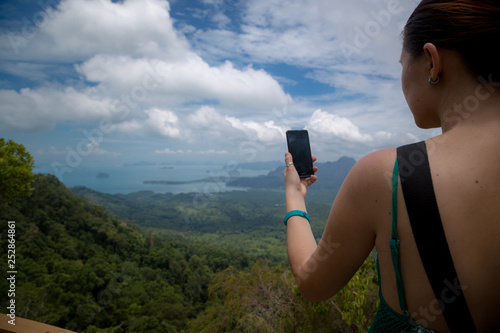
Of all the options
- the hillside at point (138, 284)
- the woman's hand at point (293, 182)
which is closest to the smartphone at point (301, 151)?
the woman's hand at point (293, 182)

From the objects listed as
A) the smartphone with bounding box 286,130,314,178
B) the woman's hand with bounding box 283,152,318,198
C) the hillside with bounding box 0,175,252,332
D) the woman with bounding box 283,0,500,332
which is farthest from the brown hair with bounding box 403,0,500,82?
the hillside with bounding box 0,175,252,332

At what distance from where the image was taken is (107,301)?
23.0m

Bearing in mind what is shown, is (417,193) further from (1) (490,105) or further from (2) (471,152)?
(1) (490,105)

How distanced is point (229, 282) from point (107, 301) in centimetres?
2038

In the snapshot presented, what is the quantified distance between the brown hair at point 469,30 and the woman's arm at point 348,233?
281 mm

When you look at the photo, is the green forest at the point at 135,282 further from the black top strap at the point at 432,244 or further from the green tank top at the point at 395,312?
the black top strap at the point at 432,244

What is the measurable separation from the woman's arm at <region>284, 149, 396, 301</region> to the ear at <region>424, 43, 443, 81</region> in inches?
9.0

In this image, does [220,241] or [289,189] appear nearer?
[289,189]

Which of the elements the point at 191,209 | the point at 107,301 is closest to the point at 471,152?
the point at 107,301

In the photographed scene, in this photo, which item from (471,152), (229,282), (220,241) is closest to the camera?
(471,152)

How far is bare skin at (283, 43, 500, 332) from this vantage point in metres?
0.54

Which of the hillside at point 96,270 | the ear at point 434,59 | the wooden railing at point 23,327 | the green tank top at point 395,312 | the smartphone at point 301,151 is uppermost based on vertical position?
the ear at point 434,59

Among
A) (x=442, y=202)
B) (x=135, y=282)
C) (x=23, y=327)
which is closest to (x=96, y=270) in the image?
(x=135, y=282)

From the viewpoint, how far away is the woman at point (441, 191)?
54 centimetres
